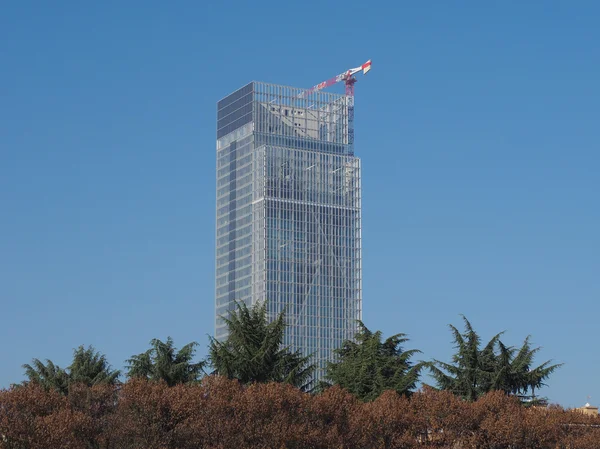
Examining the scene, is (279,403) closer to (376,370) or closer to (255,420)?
(255,420)

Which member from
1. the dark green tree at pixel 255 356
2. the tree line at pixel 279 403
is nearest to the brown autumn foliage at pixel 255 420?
the tree line at pixel 279 403

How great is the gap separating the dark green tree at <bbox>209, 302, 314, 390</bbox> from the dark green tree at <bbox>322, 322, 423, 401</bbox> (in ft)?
11.3

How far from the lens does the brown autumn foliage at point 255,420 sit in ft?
221

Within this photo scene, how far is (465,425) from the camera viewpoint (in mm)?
80750

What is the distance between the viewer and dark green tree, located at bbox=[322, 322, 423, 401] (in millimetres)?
91375

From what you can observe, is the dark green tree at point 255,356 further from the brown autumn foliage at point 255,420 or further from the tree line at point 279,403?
the brown autumn foliage at point 255,420

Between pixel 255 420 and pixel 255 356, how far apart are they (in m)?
17.7

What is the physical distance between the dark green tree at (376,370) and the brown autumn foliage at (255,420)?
25.2ft

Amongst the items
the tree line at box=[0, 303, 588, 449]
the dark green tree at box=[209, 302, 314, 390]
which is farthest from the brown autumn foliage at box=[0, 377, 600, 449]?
the dark green tree at box=[209, 302, 314, 390]

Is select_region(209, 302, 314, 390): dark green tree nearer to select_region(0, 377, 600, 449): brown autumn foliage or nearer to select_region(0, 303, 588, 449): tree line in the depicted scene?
select_region(0, 303, 588, 449): tree line

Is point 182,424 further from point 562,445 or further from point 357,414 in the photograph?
point 562,445

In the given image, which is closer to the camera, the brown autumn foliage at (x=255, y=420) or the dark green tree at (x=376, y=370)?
the brown autumn foliage at (x=255, y=420)

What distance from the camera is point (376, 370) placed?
92.6 metres

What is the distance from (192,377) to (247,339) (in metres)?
5.03
